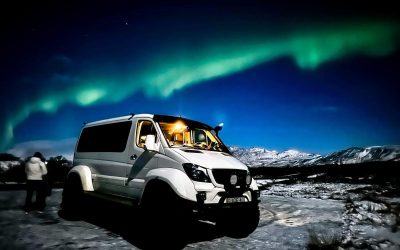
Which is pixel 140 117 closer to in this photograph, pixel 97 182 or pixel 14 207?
pixel 97 182

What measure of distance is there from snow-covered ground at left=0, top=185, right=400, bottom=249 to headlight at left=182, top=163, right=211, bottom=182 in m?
1.26

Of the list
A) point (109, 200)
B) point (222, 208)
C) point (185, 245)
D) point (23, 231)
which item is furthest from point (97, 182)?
point (222, 208)

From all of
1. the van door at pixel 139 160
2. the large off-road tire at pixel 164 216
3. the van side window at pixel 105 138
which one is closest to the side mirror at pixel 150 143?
the van door at pixel 139 160

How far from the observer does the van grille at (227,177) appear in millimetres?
5426

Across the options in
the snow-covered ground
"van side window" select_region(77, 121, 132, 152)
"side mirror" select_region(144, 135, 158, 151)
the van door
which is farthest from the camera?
"van side window" select_region(77, 121, 132, 152)

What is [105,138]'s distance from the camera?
7500 millimetres

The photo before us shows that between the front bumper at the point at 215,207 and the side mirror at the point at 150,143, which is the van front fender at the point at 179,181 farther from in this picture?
the side mirror at the point at 150,143

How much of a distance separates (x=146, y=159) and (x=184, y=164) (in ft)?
3.58

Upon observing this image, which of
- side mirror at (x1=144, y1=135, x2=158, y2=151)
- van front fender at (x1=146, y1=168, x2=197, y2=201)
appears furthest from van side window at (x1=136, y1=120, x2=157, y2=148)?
van front fender at (x1=146, y1=168, x2=197, y2=201)

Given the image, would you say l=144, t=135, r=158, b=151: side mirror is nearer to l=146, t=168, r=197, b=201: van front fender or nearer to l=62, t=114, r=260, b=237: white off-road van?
A: l=62, t=114, r=260, b=237: white off-road van

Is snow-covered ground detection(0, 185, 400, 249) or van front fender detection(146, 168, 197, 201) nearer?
van front fender detection(146, 168, 197, 201)

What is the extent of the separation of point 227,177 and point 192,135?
6.37 feet

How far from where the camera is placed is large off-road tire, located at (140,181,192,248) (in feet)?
16.5

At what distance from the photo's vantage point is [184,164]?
209 inches
